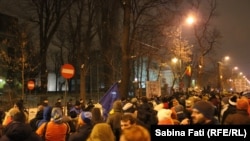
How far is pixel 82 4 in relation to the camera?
4150 centimetres

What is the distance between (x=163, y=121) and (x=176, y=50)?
31196mm

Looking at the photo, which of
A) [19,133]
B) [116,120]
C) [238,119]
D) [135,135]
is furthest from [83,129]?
[135,135]

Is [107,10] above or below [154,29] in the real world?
above

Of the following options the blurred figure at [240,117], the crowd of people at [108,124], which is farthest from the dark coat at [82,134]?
the blurred figure at [240,117]

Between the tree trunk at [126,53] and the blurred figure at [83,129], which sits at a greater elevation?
the tree trunk at [126,53]

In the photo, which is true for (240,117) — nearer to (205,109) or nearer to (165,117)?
(165,117)

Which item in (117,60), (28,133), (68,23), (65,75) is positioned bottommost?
(28,133)

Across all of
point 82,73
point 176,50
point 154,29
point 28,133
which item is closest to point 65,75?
point 28,133

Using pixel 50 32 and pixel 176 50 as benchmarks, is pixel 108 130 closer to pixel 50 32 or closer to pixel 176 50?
pixel 176 50

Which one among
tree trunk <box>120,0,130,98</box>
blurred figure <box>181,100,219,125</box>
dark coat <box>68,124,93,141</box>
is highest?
tree trunk <box>120,0,130,98</box>

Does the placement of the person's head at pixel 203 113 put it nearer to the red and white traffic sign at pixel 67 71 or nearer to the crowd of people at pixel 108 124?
the crowd of people at pixel 108 124

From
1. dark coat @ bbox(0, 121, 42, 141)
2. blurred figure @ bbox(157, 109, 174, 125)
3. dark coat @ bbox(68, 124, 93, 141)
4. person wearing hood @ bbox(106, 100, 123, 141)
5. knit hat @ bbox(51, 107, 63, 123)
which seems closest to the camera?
dark coat @ bbox(0, 121, 42, 141)

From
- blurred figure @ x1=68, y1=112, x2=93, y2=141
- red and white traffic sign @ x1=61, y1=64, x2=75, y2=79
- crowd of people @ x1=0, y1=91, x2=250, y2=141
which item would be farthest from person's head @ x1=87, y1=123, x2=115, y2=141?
red and white traffic sign @ x1=61, y1=64, x2=75, y2=79

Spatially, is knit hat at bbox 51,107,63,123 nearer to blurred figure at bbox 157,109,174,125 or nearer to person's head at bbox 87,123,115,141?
blurred figure at bbox 157,109,174,125
